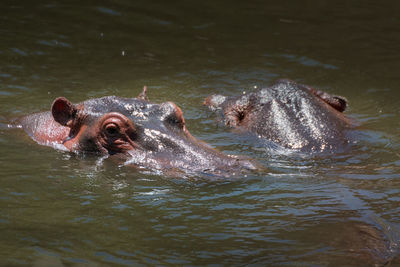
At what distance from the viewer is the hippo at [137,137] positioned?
6121mm

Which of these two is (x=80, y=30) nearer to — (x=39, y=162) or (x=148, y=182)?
(x=39, y=162)

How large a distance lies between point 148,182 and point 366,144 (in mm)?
3062

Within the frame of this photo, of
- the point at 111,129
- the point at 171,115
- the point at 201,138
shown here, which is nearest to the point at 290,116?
the point at 201,138

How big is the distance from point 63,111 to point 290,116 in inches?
117

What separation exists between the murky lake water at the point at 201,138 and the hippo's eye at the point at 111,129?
0.31 meters

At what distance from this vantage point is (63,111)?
22.5 ft

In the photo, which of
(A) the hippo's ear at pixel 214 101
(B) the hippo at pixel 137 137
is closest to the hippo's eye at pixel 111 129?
(B) the hippo at pixel 137 137

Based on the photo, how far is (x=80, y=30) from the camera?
13.1 m

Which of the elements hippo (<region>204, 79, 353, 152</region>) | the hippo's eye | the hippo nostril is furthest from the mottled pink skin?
hippo (<region>204, 79, 353, 152</region>)

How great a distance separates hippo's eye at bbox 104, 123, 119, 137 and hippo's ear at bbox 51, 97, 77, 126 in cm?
54

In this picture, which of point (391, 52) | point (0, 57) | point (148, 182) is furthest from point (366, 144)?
point (0, 57)

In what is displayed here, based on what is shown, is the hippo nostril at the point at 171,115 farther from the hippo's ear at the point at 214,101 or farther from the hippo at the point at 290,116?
the hippo's ear at the point at 214,101

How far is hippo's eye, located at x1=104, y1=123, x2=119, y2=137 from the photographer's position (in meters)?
6.42

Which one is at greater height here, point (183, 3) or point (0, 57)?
point (183, 3)
